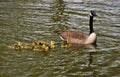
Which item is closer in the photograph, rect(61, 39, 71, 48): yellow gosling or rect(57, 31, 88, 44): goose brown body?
rect(61, 39, 71, 48): yellow gosling

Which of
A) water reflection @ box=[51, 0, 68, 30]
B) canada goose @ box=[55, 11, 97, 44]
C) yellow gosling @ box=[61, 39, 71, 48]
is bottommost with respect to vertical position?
yellow gosling @ box=[61, 39, 71, 48]

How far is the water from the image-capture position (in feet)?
41.9

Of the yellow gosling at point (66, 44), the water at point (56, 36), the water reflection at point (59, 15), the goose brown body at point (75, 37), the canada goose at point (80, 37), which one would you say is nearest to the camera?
the water at point (56, 36)

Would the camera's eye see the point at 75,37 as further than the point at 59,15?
No

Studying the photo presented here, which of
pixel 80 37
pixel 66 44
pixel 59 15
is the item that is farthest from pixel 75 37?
pixel 59 15

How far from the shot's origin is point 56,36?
17375 millimetres

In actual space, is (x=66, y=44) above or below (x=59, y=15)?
below

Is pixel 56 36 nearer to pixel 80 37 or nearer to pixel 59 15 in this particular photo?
pixel 80 37

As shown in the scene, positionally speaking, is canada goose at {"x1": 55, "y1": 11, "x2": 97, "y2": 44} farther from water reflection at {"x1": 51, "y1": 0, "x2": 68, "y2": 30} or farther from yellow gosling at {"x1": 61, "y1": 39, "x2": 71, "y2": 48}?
water reflection at {"x1": 51, "y1": 0, "x2": 68, "y2": 30}

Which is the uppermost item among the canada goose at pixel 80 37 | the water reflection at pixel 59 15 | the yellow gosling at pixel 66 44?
the water reflection at pixel 59 15

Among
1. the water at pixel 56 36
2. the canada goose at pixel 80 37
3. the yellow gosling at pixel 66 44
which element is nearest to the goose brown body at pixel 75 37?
the canada goose at pixel 80 37

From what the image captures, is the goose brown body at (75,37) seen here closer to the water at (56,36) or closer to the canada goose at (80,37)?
the canada goose at (80,37)

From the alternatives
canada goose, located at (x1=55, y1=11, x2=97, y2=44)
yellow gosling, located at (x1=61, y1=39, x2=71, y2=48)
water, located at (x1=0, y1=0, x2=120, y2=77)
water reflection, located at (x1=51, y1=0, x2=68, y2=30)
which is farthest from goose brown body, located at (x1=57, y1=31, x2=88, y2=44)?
water reflection, located at (x1=51, y1=0, x2=68, y2=30)

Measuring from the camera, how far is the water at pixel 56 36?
41.9 ft
